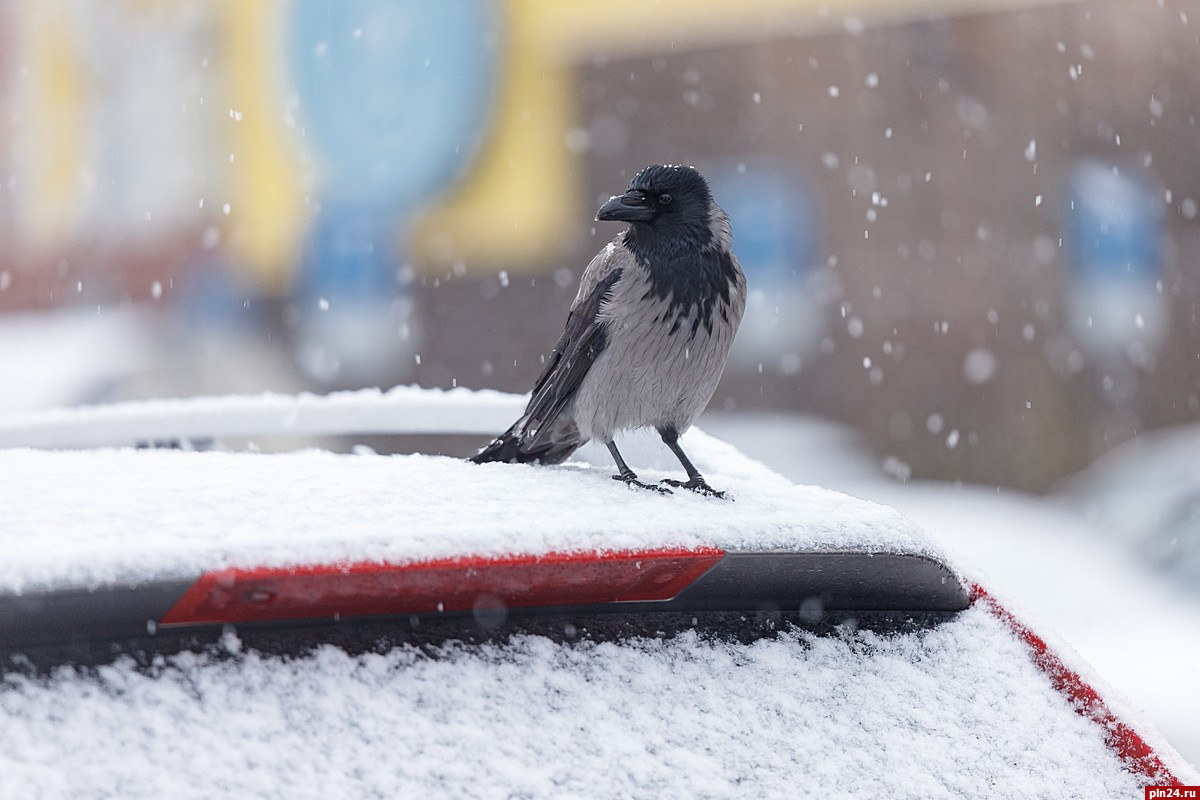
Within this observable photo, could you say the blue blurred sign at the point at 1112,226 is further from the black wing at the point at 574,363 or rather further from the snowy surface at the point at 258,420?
the snowy surface at the point at 258,420

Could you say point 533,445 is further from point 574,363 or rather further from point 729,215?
point 729,215

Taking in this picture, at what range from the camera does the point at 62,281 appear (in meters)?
17.4

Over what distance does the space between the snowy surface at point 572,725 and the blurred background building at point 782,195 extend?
1048 centimetres

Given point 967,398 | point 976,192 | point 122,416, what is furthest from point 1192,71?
point 122,416

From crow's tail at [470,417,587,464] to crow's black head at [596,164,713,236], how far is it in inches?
23.4

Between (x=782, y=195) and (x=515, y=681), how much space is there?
1243 cm

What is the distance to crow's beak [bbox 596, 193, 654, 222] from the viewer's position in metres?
3.13

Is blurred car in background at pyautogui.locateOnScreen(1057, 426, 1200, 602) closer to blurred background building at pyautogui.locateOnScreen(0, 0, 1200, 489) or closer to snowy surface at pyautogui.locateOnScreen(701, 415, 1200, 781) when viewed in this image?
snowy surface at pyautogui.locateOnScreen(701, 415, 1200, 781)

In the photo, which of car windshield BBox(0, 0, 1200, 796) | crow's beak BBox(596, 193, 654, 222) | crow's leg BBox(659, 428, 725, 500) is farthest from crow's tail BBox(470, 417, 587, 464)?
car windshield BBox(0, 0, 1200, 796)

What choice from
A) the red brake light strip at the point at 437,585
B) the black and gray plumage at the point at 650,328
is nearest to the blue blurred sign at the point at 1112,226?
the black and gray plumage at the point at 650,328

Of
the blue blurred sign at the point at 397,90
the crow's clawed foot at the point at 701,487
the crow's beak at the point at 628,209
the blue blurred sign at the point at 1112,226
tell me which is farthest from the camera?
the blue blurred sign at the point at 397,90

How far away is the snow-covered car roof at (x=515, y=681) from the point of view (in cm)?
111

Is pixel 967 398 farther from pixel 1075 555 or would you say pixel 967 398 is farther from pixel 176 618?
pixel 176 618

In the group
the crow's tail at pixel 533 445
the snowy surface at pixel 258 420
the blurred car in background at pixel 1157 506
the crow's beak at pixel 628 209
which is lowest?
the blurred car in background at pixel 1157 506
